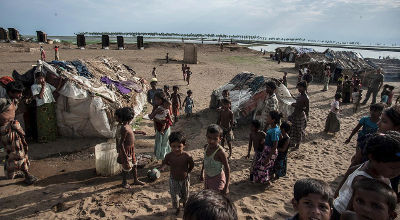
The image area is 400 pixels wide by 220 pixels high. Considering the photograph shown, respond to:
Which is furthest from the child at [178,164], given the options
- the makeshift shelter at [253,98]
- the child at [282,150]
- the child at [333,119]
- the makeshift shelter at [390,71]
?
the makeshift shelter at [390,71]

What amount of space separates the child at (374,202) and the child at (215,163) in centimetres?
158

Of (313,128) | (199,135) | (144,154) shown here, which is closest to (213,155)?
(144,154)

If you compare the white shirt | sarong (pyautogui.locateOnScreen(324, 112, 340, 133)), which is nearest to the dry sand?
sarong (pyautogui.locateOnScreen(324, 112, 340, 133))

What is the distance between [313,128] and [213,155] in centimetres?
664

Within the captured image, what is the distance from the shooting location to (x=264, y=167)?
14.7 feet

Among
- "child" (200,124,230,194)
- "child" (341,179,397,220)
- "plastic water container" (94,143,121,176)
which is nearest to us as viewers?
"child" (341,179,397,220)

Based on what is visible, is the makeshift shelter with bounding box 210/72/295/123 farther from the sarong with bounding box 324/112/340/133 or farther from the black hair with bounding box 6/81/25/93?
the black hair with bounding box 6/81/25/93

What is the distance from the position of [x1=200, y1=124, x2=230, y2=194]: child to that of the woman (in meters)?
3.62

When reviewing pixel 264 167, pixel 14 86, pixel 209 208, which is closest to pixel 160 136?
pixel 264 167

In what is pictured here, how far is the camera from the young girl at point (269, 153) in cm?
425

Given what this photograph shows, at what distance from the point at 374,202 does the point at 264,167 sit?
279cm

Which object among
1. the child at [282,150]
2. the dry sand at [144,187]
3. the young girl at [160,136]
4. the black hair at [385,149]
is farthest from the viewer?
the young girl at [160,136]

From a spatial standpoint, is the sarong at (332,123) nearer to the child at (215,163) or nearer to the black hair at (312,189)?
the child at (215,163)

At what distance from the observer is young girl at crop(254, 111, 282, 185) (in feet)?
13.9
